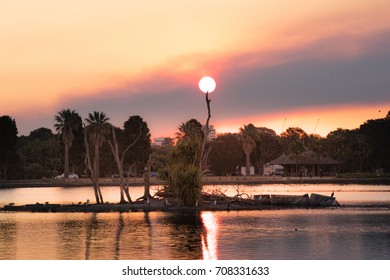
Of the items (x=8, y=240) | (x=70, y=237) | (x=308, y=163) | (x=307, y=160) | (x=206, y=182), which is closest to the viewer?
(x=8, y=240)

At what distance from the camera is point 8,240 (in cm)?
4156

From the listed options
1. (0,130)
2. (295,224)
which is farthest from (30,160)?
(295,224)

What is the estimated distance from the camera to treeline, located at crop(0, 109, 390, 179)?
15788 cm

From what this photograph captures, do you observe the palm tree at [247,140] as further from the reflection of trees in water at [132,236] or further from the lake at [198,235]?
the reflection of trees in water at [132,236]

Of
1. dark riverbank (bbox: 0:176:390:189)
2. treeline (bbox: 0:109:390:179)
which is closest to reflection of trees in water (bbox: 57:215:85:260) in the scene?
dark riverbank (bbox: 0:176:390:189)

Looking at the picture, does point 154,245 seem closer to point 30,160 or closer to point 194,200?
point 194,200

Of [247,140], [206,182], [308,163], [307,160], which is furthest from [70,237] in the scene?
[307,160]

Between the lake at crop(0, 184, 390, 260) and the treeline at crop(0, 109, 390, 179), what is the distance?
285 ft

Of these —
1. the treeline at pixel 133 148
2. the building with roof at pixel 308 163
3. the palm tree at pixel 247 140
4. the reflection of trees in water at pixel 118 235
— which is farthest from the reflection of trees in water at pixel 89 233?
the building with roof at pixel 308 163

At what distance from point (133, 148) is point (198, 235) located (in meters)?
122

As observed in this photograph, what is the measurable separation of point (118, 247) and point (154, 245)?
188 cm

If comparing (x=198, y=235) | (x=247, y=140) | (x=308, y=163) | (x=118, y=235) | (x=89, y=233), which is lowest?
(x=198, y=235)

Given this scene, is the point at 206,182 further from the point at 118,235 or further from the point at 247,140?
the point at 118,235

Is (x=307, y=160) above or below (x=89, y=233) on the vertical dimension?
above
